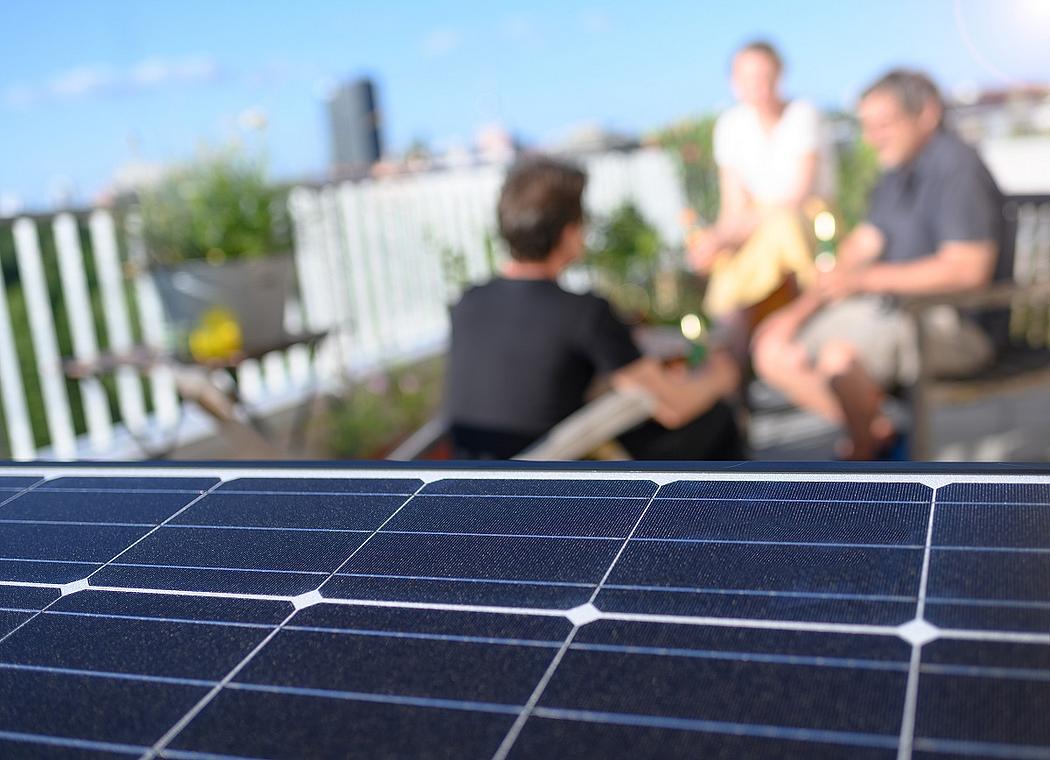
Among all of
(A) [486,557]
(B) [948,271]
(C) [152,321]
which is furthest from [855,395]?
(A) [486,557]

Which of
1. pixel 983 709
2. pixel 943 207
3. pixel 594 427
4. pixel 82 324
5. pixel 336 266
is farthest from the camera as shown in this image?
pixel 336 266

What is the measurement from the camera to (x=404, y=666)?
840mm

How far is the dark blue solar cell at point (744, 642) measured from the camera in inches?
30.6

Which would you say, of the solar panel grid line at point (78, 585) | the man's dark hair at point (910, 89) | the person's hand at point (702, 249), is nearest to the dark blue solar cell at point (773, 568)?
the solar panel grid line at point (78, 585)

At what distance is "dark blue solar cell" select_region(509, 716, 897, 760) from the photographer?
0.66 meters

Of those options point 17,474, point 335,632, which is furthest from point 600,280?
point 335,632

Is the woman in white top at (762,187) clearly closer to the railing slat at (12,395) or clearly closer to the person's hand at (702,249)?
the person's hand at (702,249)

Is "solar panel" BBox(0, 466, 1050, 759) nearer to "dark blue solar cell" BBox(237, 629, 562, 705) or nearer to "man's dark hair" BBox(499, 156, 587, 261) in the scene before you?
"dark blue solar cell" BBox(237, 629, 562, 705)

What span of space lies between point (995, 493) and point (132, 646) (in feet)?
2.42

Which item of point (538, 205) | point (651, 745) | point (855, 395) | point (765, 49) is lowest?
point (855, 395)

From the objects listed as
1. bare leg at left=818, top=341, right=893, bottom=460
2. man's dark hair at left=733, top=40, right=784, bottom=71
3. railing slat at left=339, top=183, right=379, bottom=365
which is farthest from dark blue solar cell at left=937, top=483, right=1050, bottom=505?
railing slat at left=339, top=183, right=379, bottom=365

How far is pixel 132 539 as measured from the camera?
1.22 metres

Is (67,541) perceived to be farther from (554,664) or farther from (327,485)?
(554,664)

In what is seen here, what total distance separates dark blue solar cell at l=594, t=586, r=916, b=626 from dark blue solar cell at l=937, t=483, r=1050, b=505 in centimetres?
24
